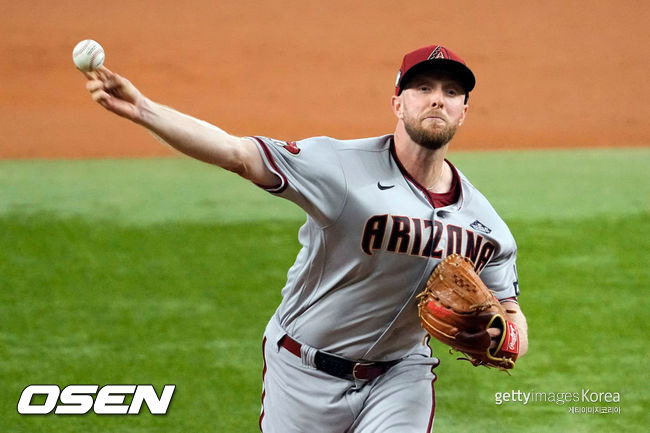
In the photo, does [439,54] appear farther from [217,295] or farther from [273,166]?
[217,295]

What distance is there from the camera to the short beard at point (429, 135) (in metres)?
3.83

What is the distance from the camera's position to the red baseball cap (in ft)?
12.7

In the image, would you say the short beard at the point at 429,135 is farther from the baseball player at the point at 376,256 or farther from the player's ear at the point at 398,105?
the player's ear at the point at 398,105

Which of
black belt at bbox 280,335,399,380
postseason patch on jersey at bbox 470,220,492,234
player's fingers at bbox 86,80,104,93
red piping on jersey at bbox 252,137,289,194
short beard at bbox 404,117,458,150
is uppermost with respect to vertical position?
short beard at bbox 404,117,458,150

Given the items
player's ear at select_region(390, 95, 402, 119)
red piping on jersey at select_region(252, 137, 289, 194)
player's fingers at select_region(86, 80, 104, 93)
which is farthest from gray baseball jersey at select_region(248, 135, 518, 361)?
player's fingers at select_region(86, 80, 104, 93)

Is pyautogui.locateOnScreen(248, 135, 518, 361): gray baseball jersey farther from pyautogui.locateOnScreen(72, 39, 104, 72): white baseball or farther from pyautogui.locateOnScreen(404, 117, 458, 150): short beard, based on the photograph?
pyautogui.locateOnScreen(72, 39, 104, 72): white baseball

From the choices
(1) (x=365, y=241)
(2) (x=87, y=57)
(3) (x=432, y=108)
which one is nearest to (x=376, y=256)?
(1) (x=365, y=241)

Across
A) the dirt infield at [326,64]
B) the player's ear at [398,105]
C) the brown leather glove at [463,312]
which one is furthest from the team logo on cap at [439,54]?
the dirt infield at [326,64]

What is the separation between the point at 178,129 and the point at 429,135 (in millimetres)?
1125

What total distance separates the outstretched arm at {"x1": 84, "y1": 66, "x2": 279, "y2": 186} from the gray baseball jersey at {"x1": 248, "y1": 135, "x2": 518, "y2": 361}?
3.2 inches

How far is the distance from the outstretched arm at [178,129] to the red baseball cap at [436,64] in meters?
0.80

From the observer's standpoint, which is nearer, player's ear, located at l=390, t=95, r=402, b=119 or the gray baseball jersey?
the gray baseball jersey

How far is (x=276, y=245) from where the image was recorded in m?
→ 8.52

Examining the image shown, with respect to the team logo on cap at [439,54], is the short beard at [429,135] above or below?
below
